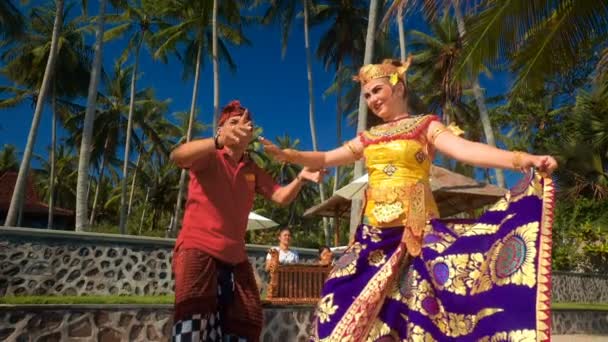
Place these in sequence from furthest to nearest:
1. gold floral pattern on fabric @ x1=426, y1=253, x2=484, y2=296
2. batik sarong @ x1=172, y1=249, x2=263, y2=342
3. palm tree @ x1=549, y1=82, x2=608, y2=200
Answer: 1. palm tree @ x1=549, y1=82, x2=608, y2=200
2. batik sarong @ x1=172, y1=249, x2=263, y2=342
3. gold floral pattern on fabric @ x1=426, y1=253, x2=484, y2=296

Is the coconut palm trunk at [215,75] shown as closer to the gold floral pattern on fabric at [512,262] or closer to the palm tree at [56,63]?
the palm tree at [56,63]

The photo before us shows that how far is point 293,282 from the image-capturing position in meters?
7.86

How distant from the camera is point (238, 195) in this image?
3184 millimetres

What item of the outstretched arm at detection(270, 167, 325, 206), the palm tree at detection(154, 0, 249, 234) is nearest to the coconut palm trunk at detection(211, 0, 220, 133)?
the palm tree at detection(154, 0, 249, 234)

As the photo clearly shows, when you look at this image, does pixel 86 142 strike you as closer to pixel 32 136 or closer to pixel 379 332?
pixel 32 136

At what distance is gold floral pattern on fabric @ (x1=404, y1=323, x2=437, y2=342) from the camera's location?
2496 millimetres

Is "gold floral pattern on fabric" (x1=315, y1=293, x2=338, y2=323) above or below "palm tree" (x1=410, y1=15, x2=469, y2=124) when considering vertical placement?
below

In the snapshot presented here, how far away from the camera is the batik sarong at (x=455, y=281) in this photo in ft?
7.54

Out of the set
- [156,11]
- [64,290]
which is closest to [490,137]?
[64,290]

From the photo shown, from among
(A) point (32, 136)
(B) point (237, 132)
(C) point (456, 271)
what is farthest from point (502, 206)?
(A) point (32, 136)

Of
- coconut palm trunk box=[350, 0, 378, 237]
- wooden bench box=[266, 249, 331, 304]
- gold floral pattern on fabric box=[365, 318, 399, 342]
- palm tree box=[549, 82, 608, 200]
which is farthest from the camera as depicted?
palm tree box=[549, 82, 608, 200]

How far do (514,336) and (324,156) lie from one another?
1.56 m

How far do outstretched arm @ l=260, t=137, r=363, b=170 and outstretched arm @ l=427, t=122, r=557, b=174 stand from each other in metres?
0.49

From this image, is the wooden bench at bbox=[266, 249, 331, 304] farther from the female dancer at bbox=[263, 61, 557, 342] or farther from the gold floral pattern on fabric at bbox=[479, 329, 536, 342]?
the gold floral pattern on fabric at bbox=[479, 329, 536, 342]
